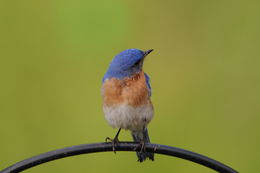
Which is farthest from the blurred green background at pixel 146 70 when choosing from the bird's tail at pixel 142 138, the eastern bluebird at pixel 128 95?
the eastern bluebird at pixel 128 95

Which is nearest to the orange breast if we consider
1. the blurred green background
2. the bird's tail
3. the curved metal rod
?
the bird's tail

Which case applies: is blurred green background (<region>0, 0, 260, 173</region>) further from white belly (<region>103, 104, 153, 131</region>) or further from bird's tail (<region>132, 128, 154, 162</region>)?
white belly (<region>103, 104, 153, 131</region>)

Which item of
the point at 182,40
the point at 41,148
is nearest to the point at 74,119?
the point at 41,148

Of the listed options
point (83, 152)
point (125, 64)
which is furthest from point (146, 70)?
point (83, 152)

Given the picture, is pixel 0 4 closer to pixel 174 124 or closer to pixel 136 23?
pixel 136 23

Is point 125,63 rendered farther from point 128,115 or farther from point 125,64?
point 128,115

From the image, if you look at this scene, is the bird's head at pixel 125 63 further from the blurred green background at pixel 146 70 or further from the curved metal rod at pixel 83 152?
the blurred green background at pixel 146 70
